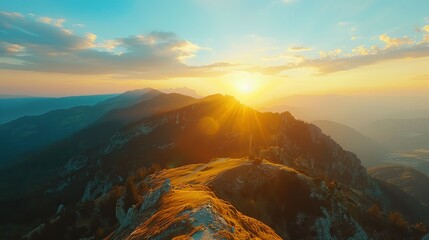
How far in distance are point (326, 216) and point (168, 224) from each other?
58.8m

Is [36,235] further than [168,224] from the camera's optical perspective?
Yes

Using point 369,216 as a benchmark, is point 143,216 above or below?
above

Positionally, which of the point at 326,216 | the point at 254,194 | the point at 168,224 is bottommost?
the point at 326,216

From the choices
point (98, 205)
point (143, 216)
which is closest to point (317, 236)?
point (143, 216)

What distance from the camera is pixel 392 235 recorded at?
94000mm

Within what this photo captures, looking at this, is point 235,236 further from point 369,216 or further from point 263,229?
point 369,216

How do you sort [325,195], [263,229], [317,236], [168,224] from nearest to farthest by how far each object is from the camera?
[168,224] → [263,229] → [317,236] → [325,195]

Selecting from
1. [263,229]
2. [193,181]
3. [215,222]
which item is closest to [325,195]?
[193,181]

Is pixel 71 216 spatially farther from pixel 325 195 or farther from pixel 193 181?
pixel 325 195

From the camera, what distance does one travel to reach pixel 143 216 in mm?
54000

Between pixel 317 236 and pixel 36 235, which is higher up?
pixel 317 236

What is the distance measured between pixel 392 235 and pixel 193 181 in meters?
63.1

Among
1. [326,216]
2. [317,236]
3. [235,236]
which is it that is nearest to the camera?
→ [235,236]

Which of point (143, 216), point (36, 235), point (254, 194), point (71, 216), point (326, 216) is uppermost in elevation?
point (143, 216)
